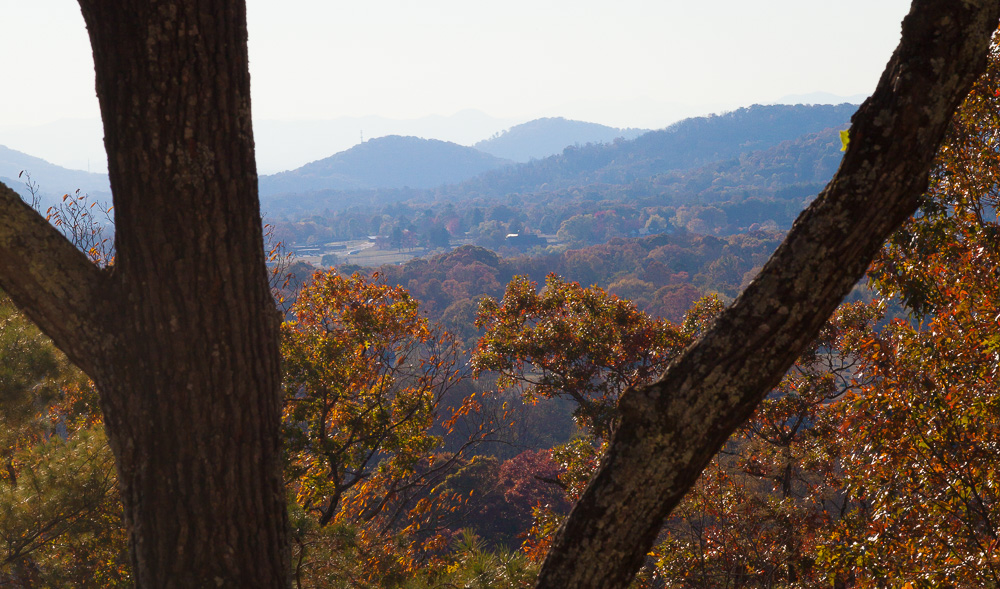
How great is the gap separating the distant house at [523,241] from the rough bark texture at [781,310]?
289 ft

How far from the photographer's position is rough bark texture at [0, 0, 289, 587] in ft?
4.00

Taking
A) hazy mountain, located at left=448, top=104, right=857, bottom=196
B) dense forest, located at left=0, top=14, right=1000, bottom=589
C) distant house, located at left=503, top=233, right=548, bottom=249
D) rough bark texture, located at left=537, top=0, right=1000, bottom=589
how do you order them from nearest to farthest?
rough bark texture, located at left=537, top=0, right=1000, bottom=589 < dense forest, located at left=0, top=14, right=1000, bottom=589 < distant house, located at left=503, top=233, right=548, bottom=249 < hazy mountain, located at left=448, top=104, right=857, bottom=196

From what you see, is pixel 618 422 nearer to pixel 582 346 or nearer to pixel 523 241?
pixel 582 346

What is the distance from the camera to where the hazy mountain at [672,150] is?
518ft

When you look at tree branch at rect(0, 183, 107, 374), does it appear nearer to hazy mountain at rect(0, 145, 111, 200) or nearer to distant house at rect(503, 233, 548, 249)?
distant house at rect(503, 233, 548, 249)

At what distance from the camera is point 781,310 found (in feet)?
4.00

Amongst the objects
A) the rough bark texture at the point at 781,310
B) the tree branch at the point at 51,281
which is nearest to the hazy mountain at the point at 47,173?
the tree branch at the point at 51,281

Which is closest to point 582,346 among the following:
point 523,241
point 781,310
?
point 781,310

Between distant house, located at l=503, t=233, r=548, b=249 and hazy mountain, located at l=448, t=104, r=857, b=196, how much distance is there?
6325 cm

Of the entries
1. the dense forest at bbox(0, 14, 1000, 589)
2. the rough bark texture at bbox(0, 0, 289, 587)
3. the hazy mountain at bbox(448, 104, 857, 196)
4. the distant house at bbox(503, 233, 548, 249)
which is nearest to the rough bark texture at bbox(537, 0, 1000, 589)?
the rough bark texture at bbox(0, 0, 289, 587)

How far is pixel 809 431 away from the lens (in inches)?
243

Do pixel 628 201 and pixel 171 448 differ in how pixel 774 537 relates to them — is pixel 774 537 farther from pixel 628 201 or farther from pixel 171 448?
pixel 628 201

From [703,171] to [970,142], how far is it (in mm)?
141264

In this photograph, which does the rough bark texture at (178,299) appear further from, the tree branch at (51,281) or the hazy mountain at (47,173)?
the hazy mountain at (47,173)
